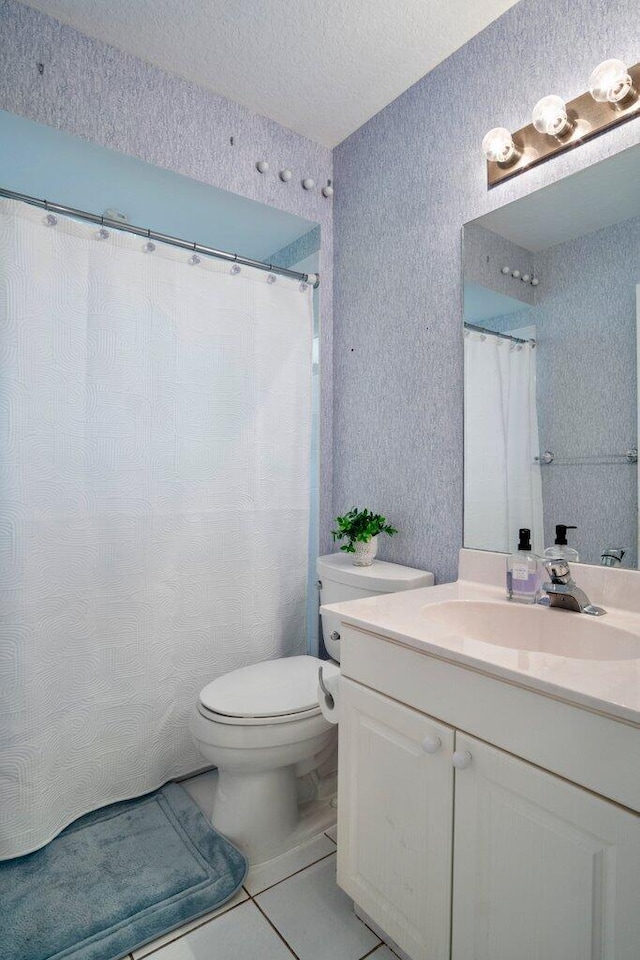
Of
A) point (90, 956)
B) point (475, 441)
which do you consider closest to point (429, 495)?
point (475, 441)

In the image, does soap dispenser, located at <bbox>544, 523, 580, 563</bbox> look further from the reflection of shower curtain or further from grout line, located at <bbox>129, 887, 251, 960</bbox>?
grout line, located at <bbox>129, 887, 251, 960</bbox>

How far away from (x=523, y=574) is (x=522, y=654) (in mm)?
422

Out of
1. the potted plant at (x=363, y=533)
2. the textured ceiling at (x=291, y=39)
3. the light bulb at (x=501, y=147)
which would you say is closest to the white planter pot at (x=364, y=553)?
the potted plant at (x=363, y=533)

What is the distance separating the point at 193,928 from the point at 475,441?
144cm

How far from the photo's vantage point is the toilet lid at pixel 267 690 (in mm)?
1434

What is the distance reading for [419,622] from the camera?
3.66ft

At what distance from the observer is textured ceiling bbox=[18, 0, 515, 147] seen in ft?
4.94

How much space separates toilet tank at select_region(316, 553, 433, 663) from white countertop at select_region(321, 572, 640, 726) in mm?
218

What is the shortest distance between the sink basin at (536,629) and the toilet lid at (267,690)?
0.35 m

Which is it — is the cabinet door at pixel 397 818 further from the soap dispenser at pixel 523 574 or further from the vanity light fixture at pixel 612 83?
the vanity light fixture at pixel 612 83

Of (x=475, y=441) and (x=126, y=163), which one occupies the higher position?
(x=126, y=163)

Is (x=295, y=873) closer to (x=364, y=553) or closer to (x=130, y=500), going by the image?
(x=364, y=553)

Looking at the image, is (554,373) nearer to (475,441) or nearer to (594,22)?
(475,441)

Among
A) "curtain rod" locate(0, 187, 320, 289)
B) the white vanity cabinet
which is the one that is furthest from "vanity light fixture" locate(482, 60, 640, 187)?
the white vanity cabinet
